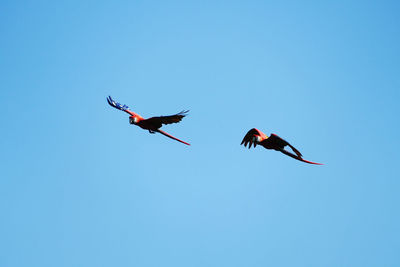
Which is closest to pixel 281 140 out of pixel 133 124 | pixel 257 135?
pixel 257 135

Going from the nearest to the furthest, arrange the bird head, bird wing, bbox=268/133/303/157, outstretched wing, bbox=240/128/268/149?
1. bird wing, bbox=268/133/303/157
2. outstretched wing, bbox=240/128/268/149
3. the bird head

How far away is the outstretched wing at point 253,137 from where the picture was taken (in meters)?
19.6

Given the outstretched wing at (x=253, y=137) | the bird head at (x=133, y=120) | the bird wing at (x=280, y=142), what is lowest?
the bird wing at (x=280, y=142)

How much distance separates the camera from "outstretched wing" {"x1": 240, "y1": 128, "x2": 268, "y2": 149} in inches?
772

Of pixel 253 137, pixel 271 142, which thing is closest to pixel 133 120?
pixel 253 137

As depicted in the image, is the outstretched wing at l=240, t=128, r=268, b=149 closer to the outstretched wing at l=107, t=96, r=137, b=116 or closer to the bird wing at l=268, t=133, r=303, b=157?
the bird wing at l=268, t=133, r=303, b=157

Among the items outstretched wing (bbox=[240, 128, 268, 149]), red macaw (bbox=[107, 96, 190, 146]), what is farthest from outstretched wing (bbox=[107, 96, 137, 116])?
outstretched wing (bbox=[240, 128, 268, 149])

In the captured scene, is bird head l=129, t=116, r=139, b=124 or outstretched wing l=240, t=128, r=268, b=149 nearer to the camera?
outstretched wing l=240, t=128, r=268, b=149

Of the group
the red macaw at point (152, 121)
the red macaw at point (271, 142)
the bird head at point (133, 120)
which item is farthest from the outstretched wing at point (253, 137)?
the bird head at point (133, 120)

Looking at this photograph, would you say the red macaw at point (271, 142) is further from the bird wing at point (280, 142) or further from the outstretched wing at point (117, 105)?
the outstretched wing at point (117, 105)

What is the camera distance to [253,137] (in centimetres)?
1972

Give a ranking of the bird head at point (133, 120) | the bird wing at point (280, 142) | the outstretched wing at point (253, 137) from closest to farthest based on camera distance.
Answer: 1. the bird wing at point (280, 142)
2. the outstretched wing at point (253, 137)
3. the bird head at point (133, 120)

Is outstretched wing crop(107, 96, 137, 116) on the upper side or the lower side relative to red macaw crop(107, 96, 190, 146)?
upper

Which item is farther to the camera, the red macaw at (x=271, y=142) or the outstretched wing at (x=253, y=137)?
the outstretched wing at (x=253, y=137)
